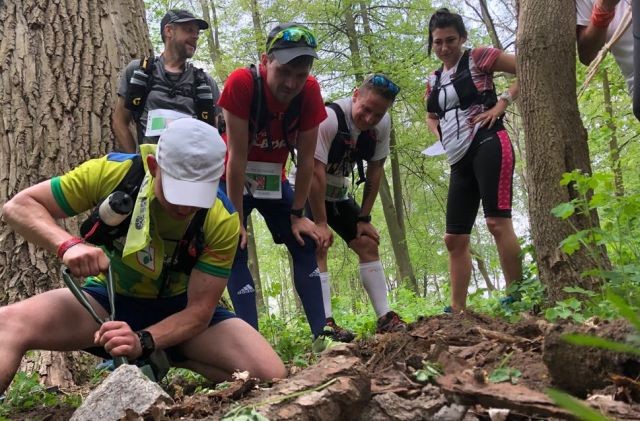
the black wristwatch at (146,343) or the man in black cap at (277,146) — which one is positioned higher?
the man in black cap at (277,146)

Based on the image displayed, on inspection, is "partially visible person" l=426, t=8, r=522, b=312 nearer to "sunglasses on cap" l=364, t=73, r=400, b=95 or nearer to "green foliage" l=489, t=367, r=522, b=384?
"sunglasses on cap" l=364, t=73, r=400, b=95

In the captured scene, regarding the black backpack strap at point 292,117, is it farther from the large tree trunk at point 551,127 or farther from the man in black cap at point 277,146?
the large tree trunk at point 551,127

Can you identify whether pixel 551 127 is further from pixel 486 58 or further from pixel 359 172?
pixel 359 172

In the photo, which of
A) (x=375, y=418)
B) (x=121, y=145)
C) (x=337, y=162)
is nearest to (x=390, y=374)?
(x=375, y=418)

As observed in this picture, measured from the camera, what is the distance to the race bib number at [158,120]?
3.98 m

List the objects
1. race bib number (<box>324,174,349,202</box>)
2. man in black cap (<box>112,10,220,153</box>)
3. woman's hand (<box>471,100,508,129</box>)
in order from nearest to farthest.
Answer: man in black cap (<box>112,10,220,153</box>), woman's hand (<box>471,100,508,129</box>), race bib number (<box>324,174,349,202</box>)

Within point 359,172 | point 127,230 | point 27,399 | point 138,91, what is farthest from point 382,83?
point 27,399

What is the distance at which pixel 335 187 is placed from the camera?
15.2 feet

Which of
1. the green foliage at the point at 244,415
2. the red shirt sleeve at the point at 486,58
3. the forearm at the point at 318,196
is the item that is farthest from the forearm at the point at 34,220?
the red shirt sleeve at the point at 486,58

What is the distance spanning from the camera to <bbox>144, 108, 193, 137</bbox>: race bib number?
13.1 ft

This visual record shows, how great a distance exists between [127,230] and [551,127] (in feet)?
8.05

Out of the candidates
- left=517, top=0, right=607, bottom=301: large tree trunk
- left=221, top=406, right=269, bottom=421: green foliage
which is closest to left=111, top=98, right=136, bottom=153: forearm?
left=517, top=0, right=607, bottom=301: large tree trunk

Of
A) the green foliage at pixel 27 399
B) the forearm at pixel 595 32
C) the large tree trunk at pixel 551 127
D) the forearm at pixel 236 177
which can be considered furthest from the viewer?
the forearm at pixel 236 177

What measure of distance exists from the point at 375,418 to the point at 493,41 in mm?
14228
